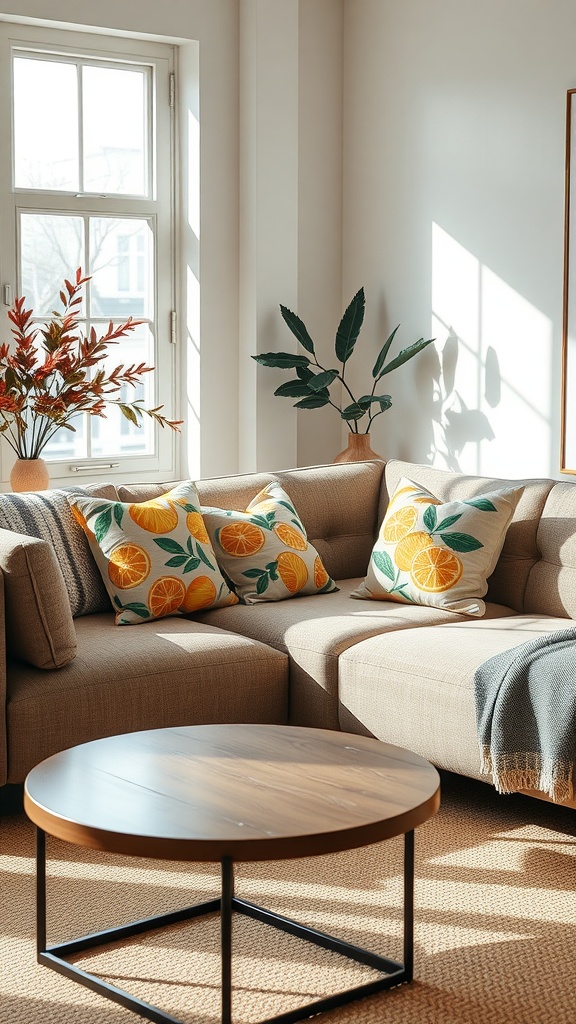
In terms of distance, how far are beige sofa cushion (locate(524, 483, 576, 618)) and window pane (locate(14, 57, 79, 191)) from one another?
2.40m

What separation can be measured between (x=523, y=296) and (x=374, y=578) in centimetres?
137

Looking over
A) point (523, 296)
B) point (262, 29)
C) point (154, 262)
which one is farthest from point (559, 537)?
point (262, 29)

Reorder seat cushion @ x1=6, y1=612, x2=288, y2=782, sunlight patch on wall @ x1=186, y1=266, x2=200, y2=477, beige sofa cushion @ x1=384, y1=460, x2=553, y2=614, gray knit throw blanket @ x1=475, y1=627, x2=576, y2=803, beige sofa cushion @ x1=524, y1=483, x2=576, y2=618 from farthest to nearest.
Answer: sunlight patch on wall @ x1=186, y1=266, x2=200, y2=477 → beige sofa cushion @ x1=384, y1=460, x2=553, y2=614 → beige sofa cushion @ x1=524, y1=483, x2=576, y2=618 → seat cushion @ x1=6, y1=612, x2=288, y2=782 → gray knit throw blanket @ x1=475, y1=627, x2=576, y2=803

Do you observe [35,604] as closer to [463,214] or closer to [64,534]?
[64,534]

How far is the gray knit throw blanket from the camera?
2781 millimetres

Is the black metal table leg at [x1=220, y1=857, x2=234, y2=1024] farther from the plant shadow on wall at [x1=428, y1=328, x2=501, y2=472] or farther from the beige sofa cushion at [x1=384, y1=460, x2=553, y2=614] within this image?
the plant shadow on wall at [x1=428, y1=328, x2=501, y2=472]

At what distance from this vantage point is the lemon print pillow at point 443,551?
12.1 feet

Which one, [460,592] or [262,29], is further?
[262,29]

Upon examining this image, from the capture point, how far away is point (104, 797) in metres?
2.11

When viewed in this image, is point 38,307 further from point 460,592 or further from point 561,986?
point 561,986

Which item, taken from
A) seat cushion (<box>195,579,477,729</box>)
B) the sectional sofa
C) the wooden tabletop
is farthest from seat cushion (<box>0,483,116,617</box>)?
the wooden tabletop

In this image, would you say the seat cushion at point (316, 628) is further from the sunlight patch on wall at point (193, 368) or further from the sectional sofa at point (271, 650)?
the sunlight patch on wall at point (193, 368)

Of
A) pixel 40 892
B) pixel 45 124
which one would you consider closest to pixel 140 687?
pixel 40 892

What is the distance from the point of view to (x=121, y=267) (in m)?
5.00
